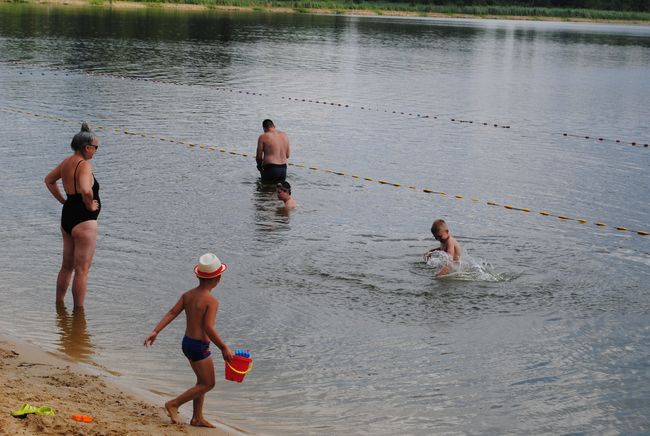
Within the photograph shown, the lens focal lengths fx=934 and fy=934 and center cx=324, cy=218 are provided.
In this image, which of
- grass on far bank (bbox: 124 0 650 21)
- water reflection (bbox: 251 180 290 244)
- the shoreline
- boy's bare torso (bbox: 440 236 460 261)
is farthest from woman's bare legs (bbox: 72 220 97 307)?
grass on far bank (bbox: 124 0 650 21)

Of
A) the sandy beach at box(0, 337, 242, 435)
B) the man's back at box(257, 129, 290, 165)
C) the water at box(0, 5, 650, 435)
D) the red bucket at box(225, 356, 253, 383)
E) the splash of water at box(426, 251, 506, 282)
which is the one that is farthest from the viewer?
the man's back at box(257, 129, 290, 165)

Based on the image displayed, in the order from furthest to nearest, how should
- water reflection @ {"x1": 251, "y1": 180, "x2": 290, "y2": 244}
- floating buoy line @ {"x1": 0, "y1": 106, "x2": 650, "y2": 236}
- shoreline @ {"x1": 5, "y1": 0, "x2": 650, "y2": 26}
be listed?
shoreline @ {"x1": 5, "y1": 0, "x2": 650, "y2": 26}
floating buoy line @ {"x1": 0, "y1": 106, "x2": 650, "y2": 236}
water reflection @ {"x1": 251, "y1": 180, "x2": 290, "y2": 244}

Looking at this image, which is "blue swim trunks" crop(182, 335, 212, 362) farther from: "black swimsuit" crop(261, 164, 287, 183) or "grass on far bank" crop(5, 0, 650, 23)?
"grass on far bank" crop(5, 0, 650, 23)

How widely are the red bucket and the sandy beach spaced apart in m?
0.54

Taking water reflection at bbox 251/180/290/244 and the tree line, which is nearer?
water reflection at bbox 251/180/290/244

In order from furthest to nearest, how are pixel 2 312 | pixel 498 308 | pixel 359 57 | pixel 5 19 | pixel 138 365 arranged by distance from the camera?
pixel 5 19 < pixel 359 57 < pixel 498 308 < pixel 2 312 < pixel 138 365

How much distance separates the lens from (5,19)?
5494 centimetres

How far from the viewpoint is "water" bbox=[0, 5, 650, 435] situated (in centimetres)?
837

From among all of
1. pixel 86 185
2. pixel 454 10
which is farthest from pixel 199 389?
pixel 454 10

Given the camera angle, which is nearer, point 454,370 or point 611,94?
point 454,370

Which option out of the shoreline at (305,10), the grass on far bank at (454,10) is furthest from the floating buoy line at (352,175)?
the grass on far bank at (454,10)

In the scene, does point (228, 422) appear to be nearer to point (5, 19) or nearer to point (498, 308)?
point (498, 308)

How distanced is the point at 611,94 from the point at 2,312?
30.2m

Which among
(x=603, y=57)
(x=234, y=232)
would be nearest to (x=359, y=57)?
(x=603, y=57)
